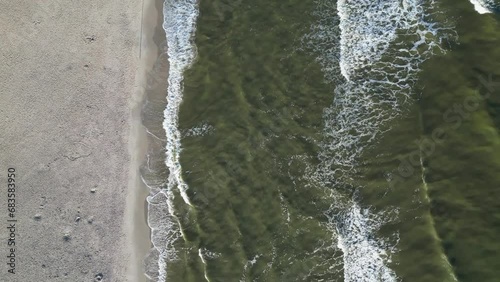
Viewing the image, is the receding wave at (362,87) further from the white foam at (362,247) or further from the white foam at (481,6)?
the white foam at (481,6)

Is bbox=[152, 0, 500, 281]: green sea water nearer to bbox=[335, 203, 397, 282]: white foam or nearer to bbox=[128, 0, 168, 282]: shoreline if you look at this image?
bbox=[335, 203, 397, 282]: white foam

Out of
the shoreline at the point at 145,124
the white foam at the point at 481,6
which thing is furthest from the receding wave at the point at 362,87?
the shoreline at the point at 145,124

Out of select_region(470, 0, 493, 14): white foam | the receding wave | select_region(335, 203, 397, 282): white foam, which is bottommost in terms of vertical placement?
select_region(335, 203, 397, 282): white foam

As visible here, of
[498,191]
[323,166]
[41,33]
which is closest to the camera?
[498,191]

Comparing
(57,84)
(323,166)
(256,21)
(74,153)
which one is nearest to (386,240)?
(323,166)

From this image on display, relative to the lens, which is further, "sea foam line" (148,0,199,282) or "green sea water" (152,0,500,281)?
"sea foam line" (148,0,199,282)

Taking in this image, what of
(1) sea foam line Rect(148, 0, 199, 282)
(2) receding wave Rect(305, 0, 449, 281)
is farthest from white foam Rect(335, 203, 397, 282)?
(1) sea foam line Rect(148, 0, 199, 282)

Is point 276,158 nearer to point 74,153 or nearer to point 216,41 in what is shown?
point 216,41
